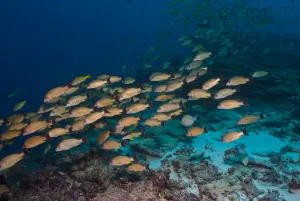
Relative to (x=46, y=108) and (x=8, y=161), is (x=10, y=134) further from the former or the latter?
(x=8, y=161)

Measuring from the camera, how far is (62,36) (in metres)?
127

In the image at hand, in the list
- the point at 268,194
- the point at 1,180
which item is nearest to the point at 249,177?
the point at 268,194

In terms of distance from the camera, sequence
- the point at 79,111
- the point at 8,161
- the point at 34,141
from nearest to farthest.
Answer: the point at 8,161
the point at 34,141
the point at 79,111

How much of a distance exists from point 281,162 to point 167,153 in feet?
12.0

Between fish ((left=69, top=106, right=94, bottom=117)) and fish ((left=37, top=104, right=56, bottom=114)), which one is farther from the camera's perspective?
fish ((left=37, top=104, right=56, bottom=114))

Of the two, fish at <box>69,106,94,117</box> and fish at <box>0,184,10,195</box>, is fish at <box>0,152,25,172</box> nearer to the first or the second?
fish at <box>0,184,10,195</box>

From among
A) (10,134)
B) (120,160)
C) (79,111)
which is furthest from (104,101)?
(10,134)

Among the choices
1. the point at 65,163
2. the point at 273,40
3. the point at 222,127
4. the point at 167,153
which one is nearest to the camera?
the point at 65,163

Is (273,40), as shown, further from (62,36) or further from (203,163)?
(62,36)

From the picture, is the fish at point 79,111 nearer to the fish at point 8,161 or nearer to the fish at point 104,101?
the fish at point 104,101

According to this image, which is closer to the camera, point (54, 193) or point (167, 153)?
point (54, 193)

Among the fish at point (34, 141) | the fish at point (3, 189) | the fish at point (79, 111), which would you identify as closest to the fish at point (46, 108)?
the fish at point (79, 111)

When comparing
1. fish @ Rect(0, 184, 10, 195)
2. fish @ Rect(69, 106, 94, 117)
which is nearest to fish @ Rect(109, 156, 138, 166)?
fish @ Rect(69, 106, 94, 117)

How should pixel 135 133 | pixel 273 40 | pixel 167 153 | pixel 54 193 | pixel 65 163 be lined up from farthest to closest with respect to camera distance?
pixel 273 40, pixel 167 153, pixel 135 133, pixel 65 163, pixel 54 193
